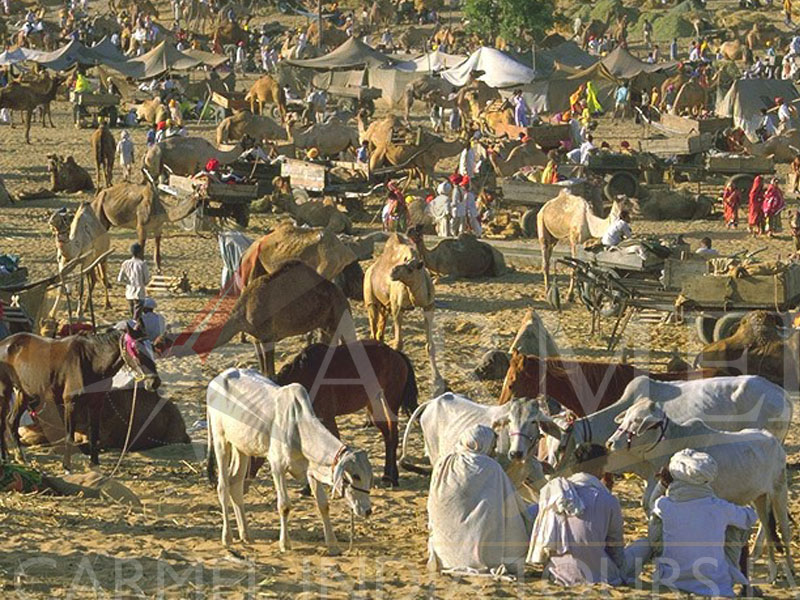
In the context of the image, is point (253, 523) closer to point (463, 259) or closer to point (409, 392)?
point (409, 392)

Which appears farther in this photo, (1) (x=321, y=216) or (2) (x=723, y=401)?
(1) (x=321, y=216)

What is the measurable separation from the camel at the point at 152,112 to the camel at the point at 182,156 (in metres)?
10.7

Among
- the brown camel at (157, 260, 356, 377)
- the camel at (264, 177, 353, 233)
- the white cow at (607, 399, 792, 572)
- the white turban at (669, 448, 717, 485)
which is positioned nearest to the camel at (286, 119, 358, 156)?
the camel at (264, 177, 353, 233)

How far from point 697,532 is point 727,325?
26.5 feet

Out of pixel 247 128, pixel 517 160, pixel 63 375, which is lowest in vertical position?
pixel 63 375

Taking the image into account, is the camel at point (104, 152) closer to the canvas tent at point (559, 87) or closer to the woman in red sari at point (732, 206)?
the woman in red sari at point (732, 206)

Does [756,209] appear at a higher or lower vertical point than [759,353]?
higher

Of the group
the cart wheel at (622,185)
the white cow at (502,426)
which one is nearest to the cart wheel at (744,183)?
the cart wheel at (622,185)

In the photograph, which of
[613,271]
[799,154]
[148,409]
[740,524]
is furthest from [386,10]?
[740,524]

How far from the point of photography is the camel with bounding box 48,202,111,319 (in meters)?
18.4

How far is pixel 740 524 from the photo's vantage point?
29.2ft

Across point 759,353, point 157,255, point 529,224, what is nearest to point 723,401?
point 759,353

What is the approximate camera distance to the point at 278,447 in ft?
34.8

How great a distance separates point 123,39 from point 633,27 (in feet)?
65.8
